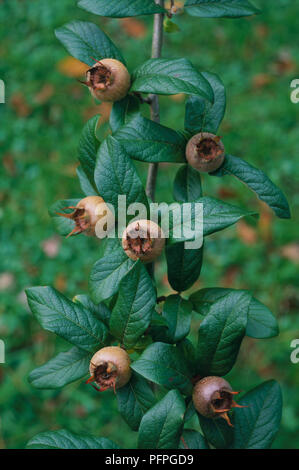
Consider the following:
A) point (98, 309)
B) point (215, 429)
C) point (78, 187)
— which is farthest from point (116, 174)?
point (78, 187)

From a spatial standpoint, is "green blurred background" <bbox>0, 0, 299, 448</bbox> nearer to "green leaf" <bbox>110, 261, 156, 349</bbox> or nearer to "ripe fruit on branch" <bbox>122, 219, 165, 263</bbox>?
"green leaf" <bbox>110, 261, 156, 349</bbox>

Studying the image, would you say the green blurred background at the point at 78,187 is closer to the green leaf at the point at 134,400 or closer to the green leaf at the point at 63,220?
the green leaf at the point at 63,220

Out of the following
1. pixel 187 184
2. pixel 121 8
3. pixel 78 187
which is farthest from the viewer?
pixel 78 187

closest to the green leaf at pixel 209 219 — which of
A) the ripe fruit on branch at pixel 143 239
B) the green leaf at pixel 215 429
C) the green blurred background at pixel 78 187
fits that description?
the ripe fruit on branch at pixel 143 239

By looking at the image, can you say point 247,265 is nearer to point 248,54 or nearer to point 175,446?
point 248,54

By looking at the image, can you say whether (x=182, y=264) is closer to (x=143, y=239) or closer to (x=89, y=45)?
(x=143, y=239)

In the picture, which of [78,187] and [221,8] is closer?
→ [221,8]
